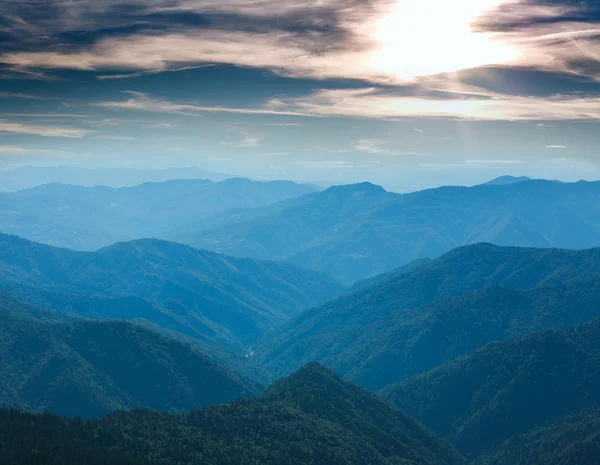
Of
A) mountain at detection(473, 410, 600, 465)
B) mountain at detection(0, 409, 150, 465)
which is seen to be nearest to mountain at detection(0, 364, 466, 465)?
mountain at detection(0, 409, 150, 465)

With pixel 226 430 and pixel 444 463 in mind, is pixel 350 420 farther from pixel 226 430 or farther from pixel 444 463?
pixel 226 430

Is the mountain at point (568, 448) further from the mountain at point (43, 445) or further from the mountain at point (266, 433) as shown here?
the mountain at point (43, 445)

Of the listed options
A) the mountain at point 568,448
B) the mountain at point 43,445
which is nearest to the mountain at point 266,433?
the mountain at point 43,445

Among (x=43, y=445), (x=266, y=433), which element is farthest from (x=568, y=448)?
(x=43, y=445)

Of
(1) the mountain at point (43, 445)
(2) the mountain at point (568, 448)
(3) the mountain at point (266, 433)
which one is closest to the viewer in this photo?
(1) the mountain at point (43, 445)

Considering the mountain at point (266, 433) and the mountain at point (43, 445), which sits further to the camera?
the mountain at point (266, 433)

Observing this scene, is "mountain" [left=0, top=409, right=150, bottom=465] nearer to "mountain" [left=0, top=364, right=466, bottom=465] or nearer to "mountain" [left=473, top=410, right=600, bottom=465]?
"mountain" [left=0, top=364, right=466, bottom=465]

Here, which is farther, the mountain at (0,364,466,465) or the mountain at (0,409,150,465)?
the mountain at (0,364,466,465)

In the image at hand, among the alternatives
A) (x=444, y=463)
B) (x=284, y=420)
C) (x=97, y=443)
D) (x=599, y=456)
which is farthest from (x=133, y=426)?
(x=599, y=456)
